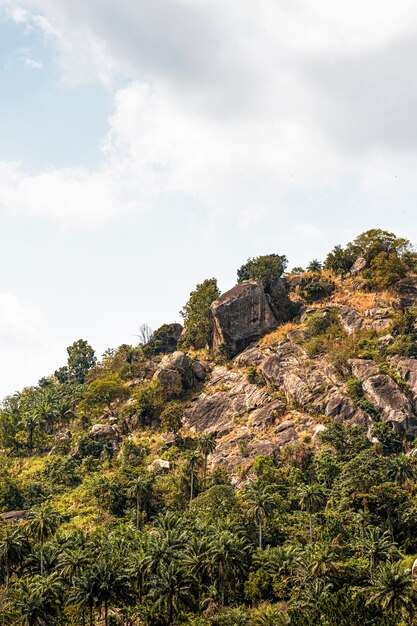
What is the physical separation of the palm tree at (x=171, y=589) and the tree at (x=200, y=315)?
270 ft

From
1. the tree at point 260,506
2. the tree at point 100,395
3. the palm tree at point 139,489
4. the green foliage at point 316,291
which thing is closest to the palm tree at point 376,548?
the tree at point 260,506

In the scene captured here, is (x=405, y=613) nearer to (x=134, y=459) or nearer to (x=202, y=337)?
(x=134, y=459)

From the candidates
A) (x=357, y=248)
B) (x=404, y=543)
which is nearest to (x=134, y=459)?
(x=404, y=543)

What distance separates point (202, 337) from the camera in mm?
143750

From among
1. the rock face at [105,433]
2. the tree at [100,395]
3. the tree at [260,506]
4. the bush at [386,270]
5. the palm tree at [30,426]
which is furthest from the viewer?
the bush at [386,270]

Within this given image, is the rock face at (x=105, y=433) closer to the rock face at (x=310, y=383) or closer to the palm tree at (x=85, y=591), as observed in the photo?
the rock face at (x=310, y=383)

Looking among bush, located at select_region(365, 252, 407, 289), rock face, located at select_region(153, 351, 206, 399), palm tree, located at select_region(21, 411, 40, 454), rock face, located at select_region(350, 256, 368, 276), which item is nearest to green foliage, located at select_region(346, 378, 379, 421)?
bush, located at select_region(365, 252, 407, 289)

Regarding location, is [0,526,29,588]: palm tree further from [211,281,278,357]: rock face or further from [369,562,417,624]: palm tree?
[211,281,278,357]: rock face

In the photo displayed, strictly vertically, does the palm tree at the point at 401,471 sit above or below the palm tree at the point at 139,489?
below

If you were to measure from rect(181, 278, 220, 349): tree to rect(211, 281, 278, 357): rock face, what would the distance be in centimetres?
564

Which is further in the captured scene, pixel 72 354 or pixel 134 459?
pixel 72 354

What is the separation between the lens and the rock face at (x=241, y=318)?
13450 cm

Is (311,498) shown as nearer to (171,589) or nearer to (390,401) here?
(171,589)

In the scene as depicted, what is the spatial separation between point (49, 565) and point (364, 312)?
86.7 m
